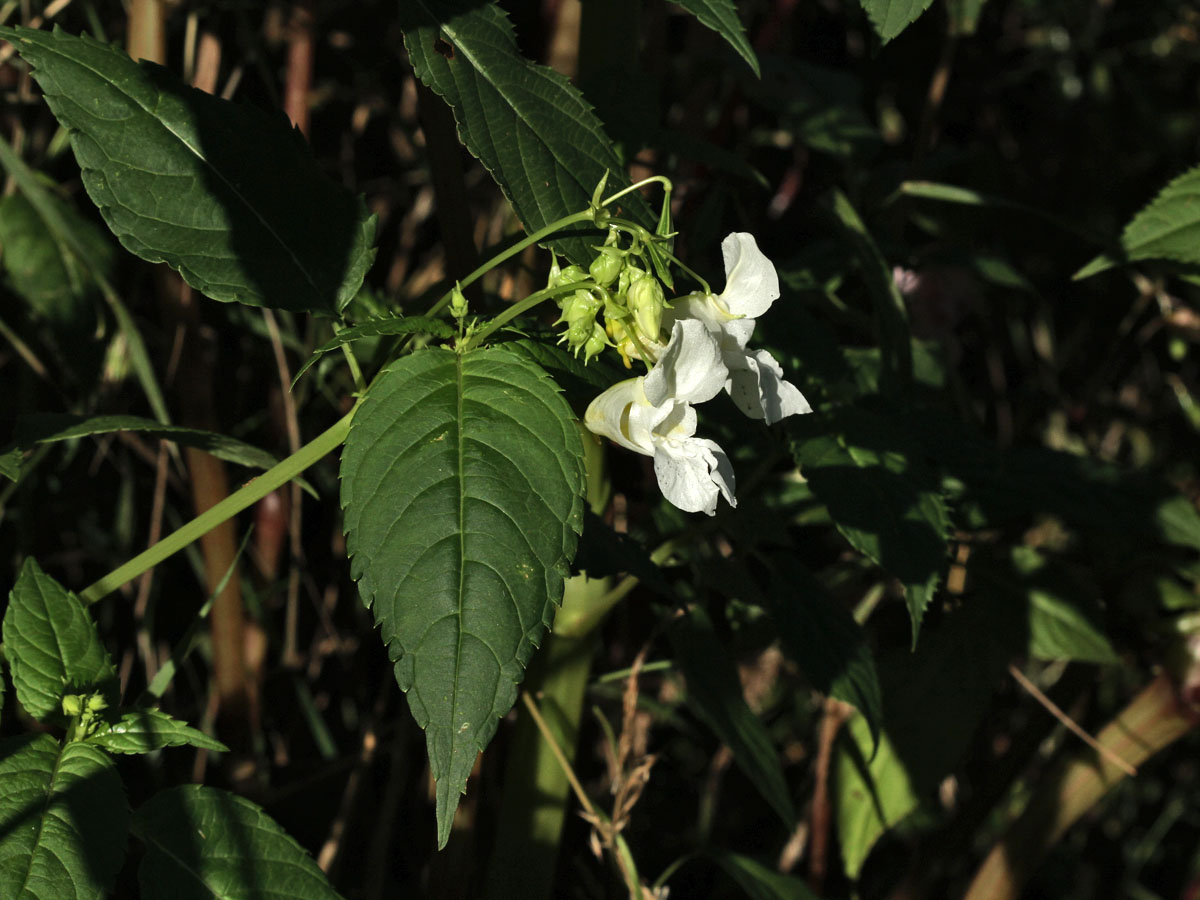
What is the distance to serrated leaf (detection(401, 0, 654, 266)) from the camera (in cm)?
80

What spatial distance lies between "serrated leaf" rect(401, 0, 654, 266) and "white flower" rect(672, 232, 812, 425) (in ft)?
0.28

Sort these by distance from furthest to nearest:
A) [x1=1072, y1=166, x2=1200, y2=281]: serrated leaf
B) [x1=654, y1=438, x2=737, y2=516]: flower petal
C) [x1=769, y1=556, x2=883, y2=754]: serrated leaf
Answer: [x1=1072, y1=166, x2=1200, y2=281]: serrated leaf
[x1=769, y1=556, x2=883, y2=754]: serrated leaf
[x1=654, y1=438, x2=737, y2=516]: flower petal

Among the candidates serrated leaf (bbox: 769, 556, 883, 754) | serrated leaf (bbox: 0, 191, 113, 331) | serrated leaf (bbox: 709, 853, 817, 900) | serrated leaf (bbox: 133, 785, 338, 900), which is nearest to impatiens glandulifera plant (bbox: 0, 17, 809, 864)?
serrated leaf (bbox: 133, 785, 338, 900)

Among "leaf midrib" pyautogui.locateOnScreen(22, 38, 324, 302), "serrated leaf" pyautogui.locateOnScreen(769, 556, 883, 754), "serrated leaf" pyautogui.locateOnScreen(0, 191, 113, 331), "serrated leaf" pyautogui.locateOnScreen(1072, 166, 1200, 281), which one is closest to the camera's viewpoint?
"leaf midrib" pyautogui.locateOnScreen(22, 38, 324, 302)

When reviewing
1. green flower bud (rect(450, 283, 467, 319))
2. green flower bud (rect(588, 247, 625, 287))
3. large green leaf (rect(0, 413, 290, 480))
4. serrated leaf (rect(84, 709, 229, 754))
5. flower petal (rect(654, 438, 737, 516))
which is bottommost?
serrated leaf (rect(84, 709, 229, 754))

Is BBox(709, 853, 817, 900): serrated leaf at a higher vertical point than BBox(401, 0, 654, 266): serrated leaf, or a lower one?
lower

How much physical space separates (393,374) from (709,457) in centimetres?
22

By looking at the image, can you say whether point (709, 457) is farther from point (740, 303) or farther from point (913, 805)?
point (913, 805)

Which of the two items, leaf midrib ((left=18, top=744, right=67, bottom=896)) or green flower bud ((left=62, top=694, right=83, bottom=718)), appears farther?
green flower bud ((left=62, top=694, right=83, bottom=718))

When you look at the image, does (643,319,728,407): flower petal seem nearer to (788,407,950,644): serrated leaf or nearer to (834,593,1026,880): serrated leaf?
(788,407,950,644): serrated leaf

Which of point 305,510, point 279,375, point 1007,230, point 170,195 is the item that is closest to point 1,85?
point 279,375

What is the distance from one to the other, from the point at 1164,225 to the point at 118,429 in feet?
3.61

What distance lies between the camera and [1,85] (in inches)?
58.7

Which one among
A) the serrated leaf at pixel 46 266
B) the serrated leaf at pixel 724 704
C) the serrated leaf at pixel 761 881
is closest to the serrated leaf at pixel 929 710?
the serrated leaf at pixel 761 881
